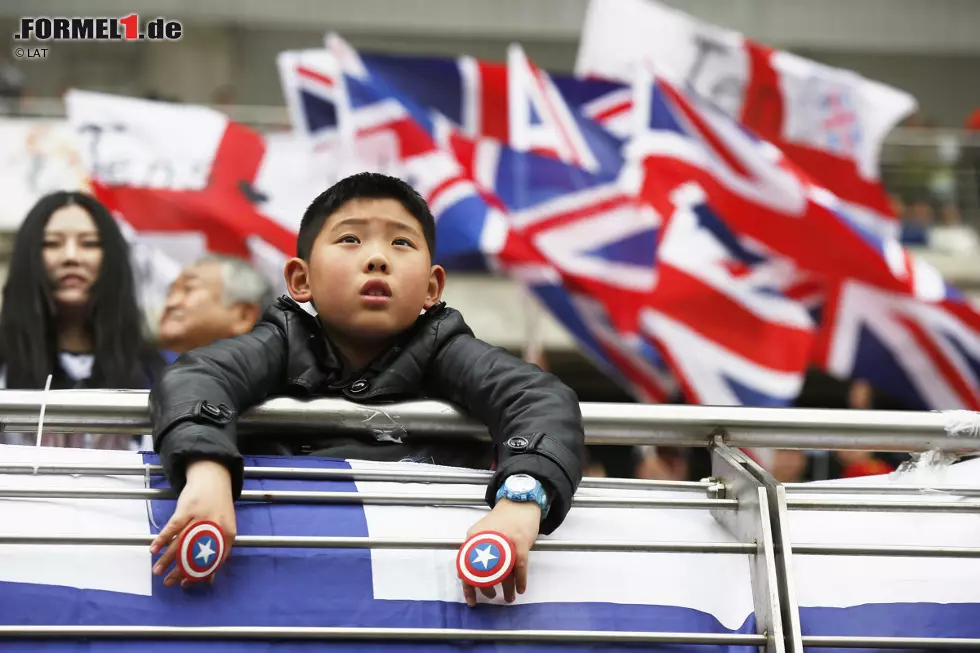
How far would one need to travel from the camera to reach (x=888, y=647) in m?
1.80

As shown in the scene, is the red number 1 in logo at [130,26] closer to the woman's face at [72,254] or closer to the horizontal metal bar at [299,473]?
the woman's face at [72,254]

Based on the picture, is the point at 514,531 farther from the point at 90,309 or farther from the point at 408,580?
the point at 90,309

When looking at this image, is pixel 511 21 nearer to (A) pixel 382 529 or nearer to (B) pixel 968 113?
(B) pixel 968 113

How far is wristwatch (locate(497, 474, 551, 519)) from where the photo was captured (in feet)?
5.94

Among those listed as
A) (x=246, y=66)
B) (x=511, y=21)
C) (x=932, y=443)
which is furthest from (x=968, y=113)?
(x=932, y=443)

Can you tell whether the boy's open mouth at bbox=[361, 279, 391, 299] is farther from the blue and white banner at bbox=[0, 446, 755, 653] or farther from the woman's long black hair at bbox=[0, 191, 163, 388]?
the woman's long black hair at bbox=[0, 191, 163, 388]

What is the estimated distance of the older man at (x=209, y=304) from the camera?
3887 millimetres

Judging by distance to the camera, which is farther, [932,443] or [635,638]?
[932,443]

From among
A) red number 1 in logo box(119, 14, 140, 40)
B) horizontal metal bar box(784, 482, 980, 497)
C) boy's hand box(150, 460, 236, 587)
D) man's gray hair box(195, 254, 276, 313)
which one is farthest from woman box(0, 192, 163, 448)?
red number 1 in logo box(119, 14, 140, 40)

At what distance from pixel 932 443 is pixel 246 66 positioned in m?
16.4

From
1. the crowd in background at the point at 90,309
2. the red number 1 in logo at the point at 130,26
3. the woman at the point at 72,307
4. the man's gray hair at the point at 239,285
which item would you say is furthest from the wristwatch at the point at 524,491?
the red number 1 in logo at the point at 130,26

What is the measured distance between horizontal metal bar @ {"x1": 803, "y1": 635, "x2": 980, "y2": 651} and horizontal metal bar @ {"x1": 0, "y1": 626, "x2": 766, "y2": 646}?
83 millimetres

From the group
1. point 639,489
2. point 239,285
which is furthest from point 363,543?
point 239,285

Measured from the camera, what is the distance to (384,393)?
2127 millimetres
